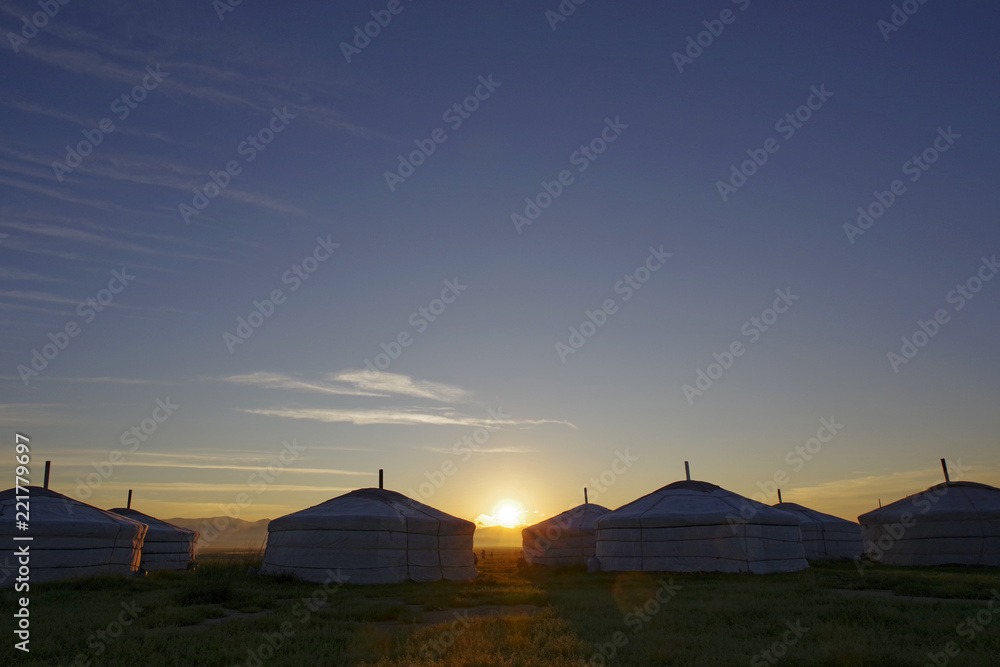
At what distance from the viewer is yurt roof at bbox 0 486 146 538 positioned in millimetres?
15148

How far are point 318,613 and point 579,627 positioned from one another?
4328mm

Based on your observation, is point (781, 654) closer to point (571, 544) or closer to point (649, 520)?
point (649, 520)

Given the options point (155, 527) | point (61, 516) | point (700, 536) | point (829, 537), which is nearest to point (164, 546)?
point (155, 527)

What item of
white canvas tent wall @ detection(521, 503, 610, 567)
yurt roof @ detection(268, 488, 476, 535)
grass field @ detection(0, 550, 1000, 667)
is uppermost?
yurt roof @ detection(268, 488, 476, 535)

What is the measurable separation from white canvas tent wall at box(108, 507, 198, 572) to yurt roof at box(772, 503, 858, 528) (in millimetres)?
24626

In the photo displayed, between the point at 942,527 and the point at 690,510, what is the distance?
936 cm

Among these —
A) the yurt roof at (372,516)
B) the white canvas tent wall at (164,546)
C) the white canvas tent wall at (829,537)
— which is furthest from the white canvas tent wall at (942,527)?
the white canvas tent wall at (164,546)

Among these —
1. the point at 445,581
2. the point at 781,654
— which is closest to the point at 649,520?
the point at 445,581

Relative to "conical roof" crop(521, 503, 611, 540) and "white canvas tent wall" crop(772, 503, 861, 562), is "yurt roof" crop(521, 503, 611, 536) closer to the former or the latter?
"conical roof" crop(521, 503, 611, 540)

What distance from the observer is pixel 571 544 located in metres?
25.3

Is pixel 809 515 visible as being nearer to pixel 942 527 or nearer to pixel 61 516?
pixel 942 527

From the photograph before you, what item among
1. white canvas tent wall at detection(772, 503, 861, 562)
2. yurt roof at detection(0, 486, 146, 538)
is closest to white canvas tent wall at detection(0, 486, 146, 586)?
yurt roof at detection(0, 486, 146, 538)

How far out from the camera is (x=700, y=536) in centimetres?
1777

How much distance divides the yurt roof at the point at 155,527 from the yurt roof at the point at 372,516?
26.6 feet
